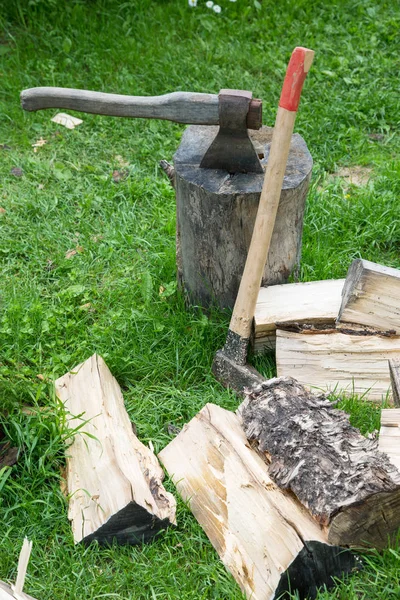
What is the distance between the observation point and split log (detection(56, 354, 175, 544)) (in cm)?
268

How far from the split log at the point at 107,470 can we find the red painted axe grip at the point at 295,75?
144 centimetres

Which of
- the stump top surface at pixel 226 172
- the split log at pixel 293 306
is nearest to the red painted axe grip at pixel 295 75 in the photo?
the stump top surface at pixel 226 172

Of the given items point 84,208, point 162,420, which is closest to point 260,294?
point 162,420

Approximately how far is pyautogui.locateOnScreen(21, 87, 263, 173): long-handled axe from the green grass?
845 millimetres

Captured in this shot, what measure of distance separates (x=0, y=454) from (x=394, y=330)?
6.13 feet

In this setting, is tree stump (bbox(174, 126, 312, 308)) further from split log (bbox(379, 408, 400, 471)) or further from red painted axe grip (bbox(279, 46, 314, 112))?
split log (bbox(379, 408, 400, 471))

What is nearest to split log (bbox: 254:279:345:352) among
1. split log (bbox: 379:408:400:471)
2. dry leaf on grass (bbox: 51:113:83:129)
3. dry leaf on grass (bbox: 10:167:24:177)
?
split log (bbox: 379:408:400:471)

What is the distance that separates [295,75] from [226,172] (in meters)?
0.63

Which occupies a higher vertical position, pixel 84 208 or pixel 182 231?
pixel 182 231

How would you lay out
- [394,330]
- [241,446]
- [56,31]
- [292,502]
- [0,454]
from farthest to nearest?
[56,31] → [394,330] → [0,454] → [241,446] → [292,502]

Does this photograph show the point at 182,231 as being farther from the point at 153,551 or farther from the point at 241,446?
the point at 153,551

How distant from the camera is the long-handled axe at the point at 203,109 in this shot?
10.4 ft

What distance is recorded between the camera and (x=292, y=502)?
260 cm

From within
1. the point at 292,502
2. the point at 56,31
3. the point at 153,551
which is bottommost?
the point at 153,551
